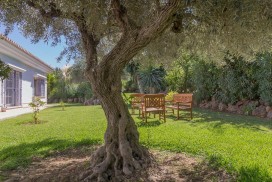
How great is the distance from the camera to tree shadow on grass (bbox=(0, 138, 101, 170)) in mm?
5348

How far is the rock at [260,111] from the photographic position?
11.3 meters

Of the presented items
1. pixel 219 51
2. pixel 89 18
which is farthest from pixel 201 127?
pixel 89 18

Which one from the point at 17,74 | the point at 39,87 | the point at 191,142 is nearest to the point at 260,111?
the point at 191,142

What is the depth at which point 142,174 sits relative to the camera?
4.23 meters

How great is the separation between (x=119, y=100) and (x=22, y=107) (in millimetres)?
15434

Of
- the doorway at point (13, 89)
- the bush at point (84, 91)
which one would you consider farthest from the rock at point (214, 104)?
the bush at point (84, 91)

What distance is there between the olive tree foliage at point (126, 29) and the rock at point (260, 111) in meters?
7.06

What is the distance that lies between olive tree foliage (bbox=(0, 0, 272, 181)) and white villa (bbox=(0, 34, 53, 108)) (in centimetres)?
898

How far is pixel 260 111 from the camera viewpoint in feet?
37.7

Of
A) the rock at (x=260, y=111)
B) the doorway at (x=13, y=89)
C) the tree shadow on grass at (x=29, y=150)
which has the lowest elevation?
the tree shadow on grass at (x=29, y=150)

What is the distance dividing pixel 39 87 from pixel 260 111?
1852 cm

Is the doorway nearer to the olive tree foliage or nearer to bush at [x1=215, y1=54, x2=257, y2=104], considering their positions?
the olive tree foliage

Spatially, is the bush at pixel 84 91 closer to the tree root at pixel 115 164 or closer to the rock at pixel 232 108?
the rock at pixel 232 108

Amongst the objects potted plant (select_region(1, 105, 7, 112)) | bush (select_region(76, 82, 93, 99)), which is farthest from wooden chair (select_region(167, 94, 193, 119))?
bush (select_region(76, 82, 93, 99))
